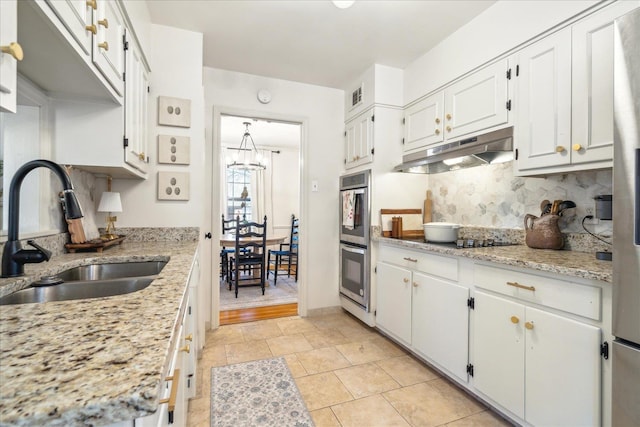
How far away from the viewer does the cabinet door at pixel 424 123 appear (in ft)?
8.26

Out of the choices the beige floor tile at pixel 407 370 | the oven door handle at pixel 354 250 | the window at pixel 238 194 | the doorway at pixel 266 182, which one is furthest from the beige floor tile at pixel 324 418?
the window at pixel 238 194

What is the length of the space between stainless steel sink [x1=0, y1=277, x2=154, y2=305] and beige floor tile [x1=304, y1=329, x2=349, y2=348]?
1773 mm

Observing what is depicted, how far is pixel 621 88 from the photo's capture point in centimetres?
109

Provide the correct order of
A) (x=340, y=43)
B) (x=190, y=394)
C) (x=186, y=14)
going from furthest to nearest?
(x=340, y=43) → (x=186, y=14) → (x=190, y=394)

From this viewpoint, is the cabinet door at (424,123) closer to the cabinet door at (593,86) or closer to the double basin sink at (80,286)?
the cabinet door at (593,86)

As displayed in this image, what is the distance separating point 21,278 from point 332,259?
2688 millimetres

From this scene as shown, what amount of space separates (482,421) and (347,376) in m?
Result: 0.82

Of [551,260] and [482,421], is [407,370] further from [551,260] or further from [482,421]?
[551,260]

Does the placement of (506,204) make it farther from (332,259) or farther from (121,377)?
(121,377)

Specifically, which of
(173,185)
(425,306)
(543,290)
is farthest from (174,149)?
(543,290)

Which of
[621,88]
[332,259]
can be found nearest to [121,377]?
[621,88]

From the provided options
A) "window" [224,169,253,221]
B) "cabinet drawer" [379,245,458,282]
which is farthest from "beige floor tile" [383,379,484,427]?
"window" [224,169,253,221]

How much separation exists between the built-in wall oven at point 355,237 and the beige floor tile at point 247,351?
1001 millimetres

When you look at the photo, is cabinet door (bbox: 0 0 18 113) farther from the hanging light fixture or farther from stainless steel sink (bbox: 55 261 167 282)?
the hanging light fixture
